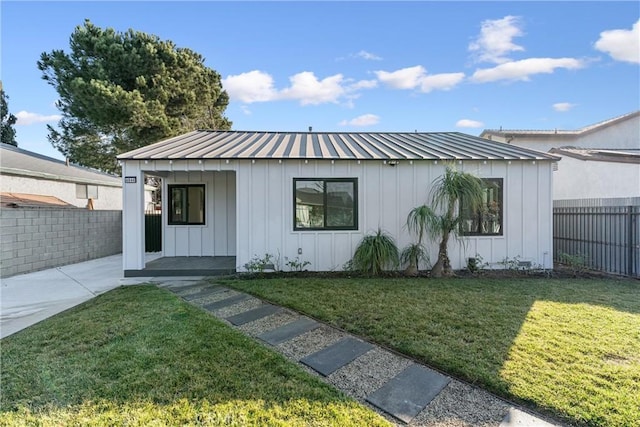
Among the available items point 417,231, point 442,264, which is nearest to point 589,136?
point 417,231

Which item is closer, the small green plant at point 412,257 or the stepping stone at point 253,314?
the stepping stone at point 253,314

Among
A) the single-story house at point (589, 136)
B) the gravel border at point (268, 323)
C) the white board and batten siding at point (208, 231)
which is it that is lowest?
the gravel border at point (268, 323)

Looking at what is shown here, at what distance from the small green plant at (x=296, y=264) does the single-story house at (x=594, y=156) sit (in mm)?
9139

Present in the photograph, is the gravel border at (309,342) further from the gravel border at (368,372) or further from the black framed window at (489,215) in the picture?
the black framed window at (489,215)

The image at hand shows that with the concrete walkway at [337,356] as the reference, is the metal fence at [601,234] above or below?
above

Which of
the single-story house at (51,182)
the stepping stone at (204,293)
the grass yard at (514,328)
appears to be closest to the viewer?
the grass yard at (514,328)

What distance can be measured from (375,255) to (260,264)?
2519 millimetres

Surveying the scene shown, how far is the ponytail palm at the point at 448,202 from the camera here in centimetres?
639

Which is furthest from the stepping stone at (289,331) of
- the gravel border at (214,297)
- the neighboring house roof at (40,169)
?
the neighboring house roof at (40,169)

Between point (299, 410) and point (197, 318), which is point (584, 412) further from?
point (197, 318)

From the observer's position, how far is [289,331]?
3.86 m

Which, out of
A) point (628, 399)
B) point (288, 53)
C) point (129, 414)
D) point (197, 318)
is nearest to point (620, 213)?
point (628, 399)

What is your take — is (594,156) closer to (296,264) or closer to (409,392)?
(296,264)

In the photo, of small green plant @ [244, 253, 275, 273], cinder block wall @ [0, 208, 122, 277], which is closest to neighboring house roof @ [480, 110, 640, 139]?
small green plant @ [244, 253, 275, 273]
